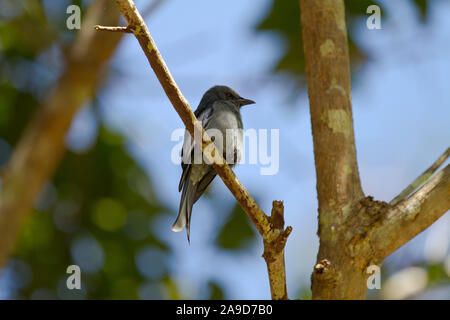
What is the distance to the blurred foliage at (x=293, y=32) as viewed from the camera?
6.27 meters

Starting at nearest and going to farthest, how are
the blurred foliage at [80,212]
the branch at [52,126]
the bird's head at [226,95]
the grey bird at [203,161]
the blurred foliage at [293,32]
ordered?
the grey bird at [203,161]
the bird's head at [226,95]
the branch at [52,126]
the blurred foliage at [293,32]
the blurred foliage at [80,212]

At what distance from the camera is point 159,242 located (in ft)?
22.3

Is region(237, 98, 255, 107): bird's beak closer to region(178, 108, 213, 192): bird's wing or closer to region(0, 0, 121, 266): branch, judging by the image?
region(178, 108, 213, 192): bird's wing

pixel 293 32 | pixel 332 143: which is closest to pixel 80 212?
pixel 293 32

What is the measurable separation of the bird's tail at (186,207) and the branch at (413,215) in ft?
4.75

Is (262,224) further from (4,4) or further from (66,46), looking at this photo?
(4,4)

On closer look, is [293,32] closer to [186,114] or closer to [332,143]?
[332,143]

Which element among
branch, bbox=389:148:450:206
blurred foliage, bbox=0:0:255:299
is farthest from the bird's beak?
branch, bbox=389:148:450:206

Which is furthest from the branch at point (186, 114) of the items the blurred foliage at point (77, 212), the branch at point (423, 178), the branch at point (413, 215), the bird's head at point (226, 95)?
the blurred foliage at point (77, 212)

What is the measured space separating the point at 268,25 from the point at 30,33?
2815 mm

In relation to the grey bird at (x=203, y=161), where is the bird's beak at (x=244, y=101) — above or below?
above

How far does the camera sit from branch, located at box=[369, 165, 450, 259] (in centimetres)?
315

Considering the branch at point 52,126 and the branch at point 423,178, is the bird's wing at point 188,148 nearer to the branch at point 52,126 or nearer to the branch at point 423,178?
the branch at point 423,178
